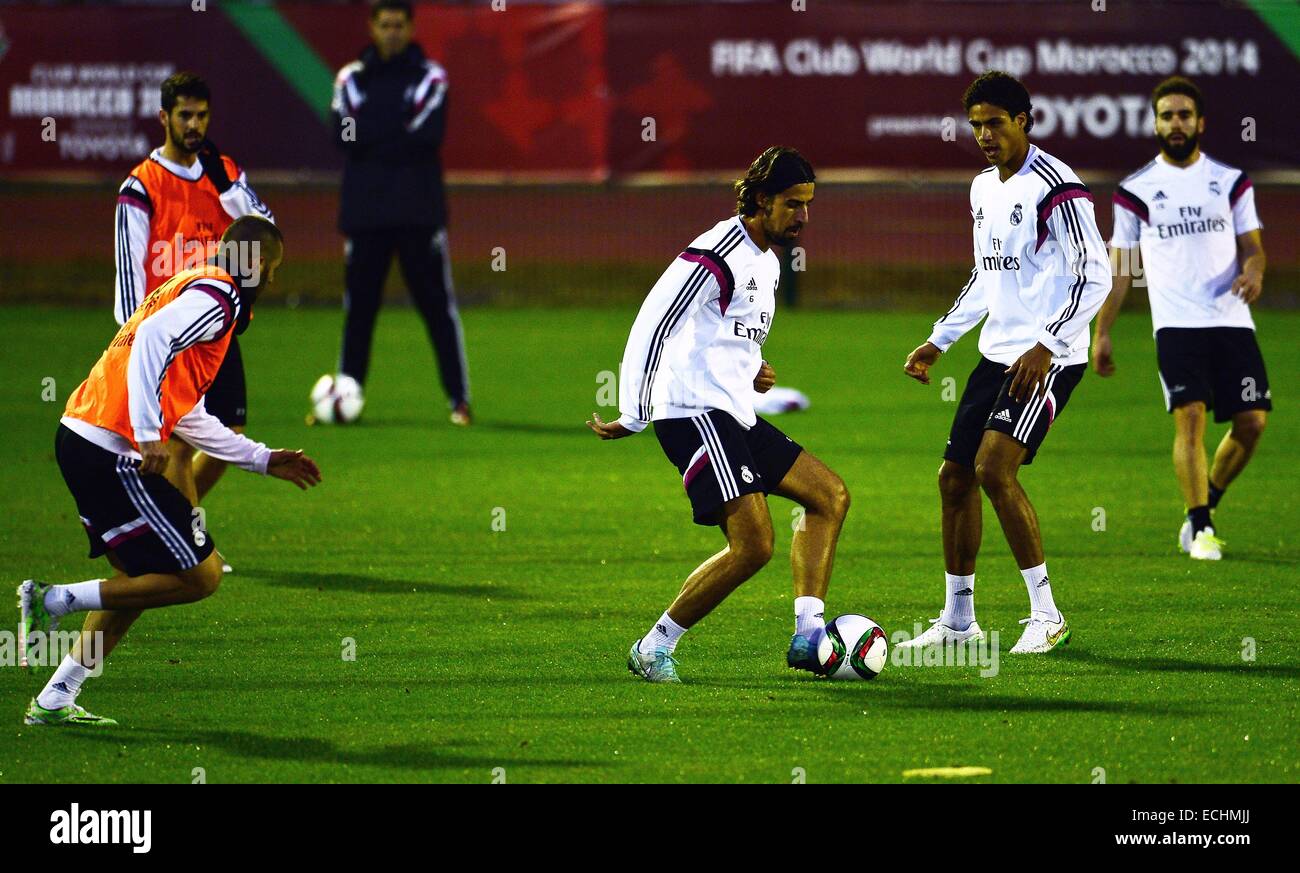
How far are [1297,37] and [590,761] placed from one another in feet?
61.8

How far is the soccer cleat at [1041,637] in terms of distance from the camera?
7918 mm

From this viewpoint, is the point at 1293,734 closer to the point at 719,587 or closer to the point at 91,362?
the point at 719,587

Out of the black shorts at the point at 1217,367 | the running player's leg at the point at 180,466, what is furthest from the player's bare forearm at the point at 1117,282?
the running player's leg at the point at 180,466

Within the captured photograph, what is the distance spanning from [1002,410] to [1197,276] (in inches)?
115

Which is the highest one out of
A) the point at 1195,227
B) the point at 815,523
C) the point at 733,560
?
the point at 1195,227

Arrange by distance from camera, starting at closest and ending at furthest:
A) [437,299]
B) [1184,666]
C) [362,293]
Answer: [1184,666] → [437,299] → [362,293]

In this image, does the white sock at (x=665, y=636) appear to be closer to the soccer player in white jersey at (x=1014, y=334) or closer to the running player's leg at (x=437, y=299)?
the soccer player in white jersey at (x=1014, y=334)

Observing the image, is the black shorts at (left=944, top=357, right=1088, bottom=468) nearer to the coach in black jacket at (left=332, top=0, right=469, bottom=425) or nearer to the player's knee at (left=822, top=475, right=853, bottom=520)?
the player's knee at (left=822, top=475, right=853, bottom=520)

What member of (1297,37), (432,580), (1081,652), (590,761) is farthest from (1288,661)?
(1297,37)

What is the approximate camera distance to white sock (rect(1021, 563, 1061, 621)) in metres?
7.96

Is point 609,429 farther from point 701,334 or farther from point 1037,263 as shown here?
point 1037,263

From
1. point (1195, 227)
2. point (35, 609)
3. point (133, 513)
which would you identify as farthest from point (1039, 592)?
point (35, 609)

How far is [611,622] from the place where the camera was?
28.1ft

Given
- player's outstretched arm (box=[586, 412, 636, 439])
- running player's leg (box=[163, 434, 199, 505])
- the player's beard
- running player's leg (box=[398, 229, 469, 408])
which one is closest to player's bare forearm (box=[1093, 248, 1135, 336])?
the player's beard
